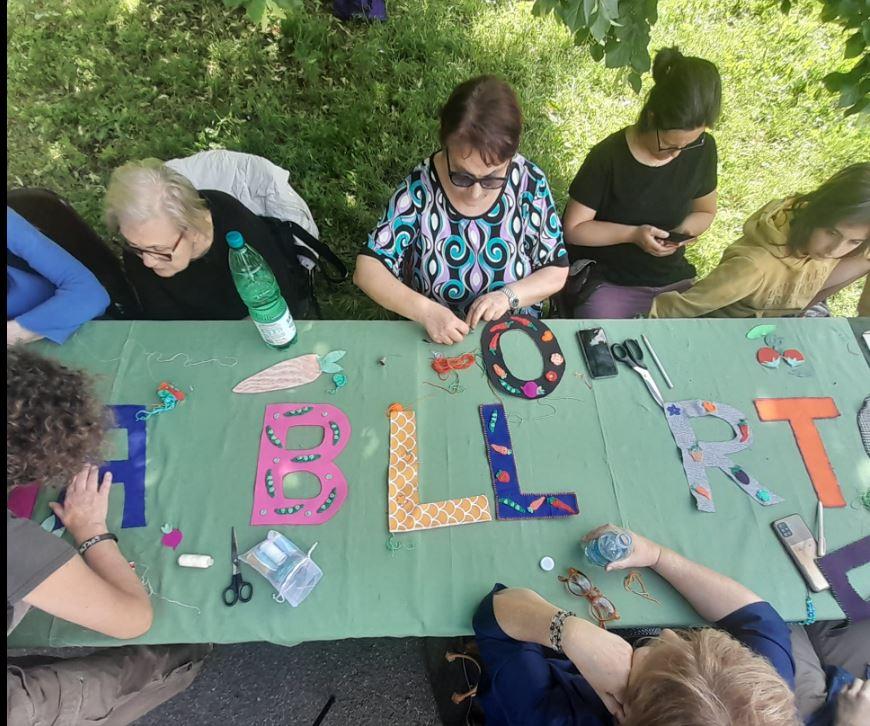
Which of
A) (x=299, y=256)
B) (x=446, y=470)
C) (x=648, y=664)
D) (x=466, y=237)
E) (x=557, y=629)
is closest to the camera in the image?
(x=648, y=664)

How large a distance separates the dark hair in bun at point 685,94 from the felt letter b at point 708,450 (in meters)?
1.17

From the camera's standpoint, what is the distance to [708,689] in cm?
117

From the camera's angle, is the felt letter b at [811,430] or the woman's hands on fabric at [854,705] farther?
the felt letter b at [811,430]

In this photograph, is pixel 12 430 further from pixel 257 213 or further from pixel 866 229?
pixel 866 229

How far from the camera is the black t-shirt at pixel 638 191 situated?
244 cm

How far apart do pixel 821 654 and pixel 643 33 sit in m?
2.39

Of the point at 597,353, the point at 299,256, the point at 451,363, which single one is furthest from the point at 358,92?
the point at 597,353

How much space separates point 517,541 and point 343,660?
1179 mm

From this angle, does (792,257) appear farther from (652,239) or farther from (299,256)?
(299,256)

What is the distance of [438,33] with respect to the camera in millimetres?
4152

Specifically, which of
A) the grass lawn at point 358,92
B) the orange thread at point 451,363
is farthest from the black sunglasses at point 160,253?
the grass lawn at point 358,92

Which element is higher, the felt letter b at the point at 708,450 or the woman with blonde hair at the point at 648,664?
the felt letter b at the point at 708,450

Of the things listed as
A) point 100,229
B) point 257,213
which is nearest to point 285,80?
point 100,229

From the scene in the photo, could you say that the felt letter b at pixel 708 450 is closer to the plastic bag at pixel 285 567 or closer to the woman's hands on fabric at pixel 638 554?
the woman's hands on fabric at pixel 638 554
